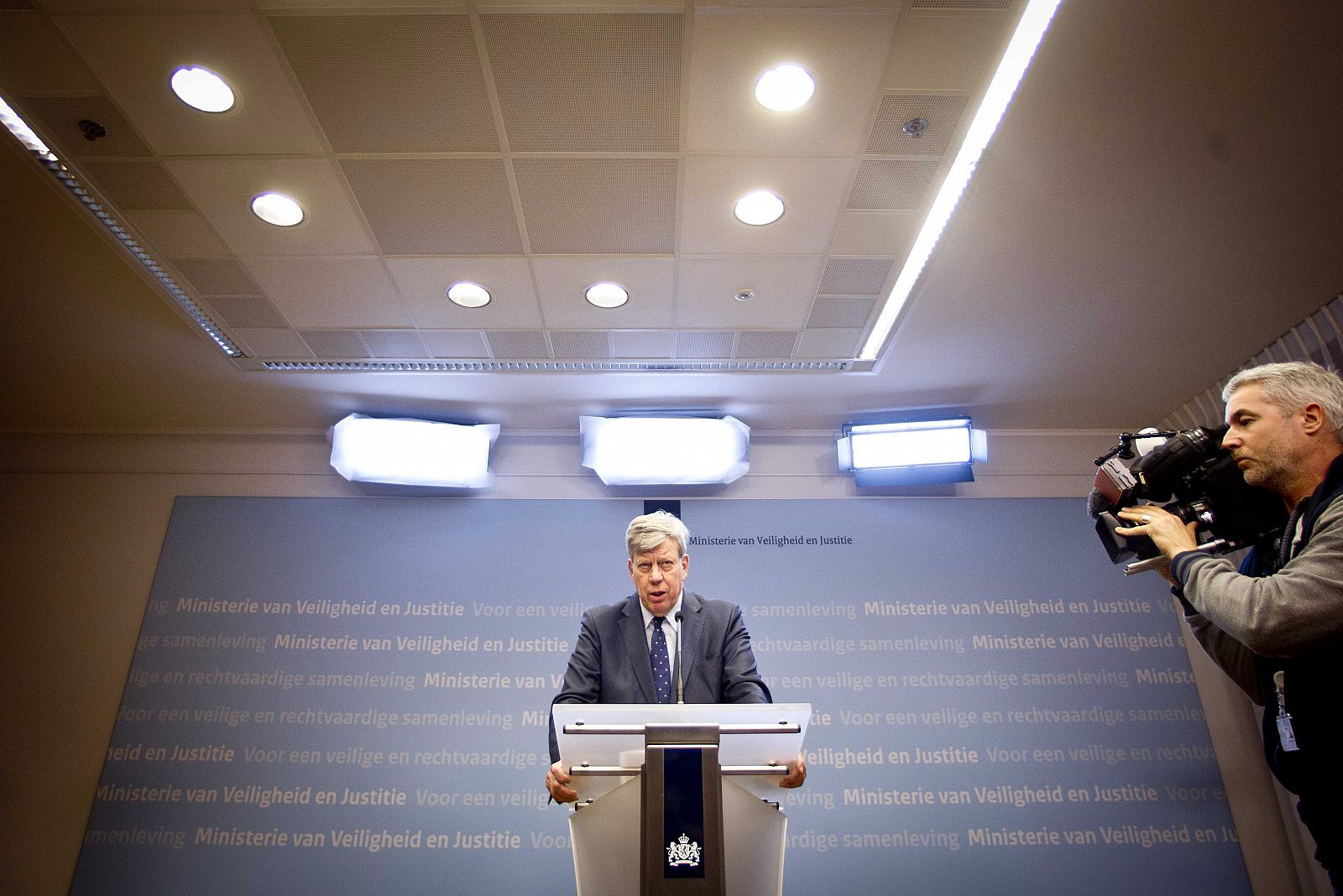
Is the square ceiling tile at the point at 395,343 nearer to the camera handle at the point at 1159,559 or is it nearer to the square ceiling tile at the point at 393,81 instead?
the square ceiling tile at the point at 393,81

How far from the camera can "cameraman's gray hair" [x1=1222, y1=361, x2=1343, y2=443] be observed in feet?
6.36

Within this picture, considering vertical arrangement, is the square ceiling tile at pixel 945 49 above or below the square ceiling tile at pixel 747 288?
above

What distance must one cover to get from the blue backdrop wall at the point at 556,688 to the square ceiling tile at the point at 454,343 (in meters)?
1.05

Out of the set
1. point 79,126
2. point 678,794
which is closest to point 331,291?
point 79,126

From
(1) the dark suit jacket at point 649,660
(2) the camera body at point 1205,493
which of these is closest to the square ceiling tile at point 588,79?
(1) the dark suit jacket at point 649,660

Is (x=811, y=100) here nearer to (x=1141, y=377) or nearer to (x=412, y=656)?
(x=1141, y=377)

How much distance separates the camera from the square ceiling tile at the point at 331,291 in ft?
10.5

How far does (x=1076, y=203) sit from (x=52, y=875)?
566 cm

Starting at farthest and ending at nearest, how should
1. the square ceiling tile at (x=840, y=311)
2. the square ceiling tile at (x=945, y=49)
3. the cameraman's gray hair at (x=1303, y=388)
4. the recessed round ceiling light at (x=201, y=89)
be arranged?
the square ceiling tile at (x=840, y=311) < the recessed round ceiling light at (x=201, y=89) < the square ceiling tile at (x=945, y=49) < the cameraman's gray hair at (x=1303, y=388)

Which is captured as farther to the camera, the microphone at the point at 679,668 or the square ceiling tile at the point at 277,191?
the square ceiling tile at the point at 277,191

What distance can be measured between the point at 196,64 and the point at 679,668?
7.81ft

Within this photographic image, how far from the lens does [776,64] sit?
2.28 m

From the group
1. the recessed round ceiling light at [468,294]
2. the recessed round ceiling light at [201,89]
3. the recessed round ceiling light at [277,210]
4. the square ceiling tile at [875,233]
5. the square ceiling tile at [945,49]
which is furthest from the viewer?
the recessed round ceiling light at [468,294]

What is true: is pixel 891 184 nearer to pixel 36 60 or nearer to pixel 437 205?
pixel 437 205
